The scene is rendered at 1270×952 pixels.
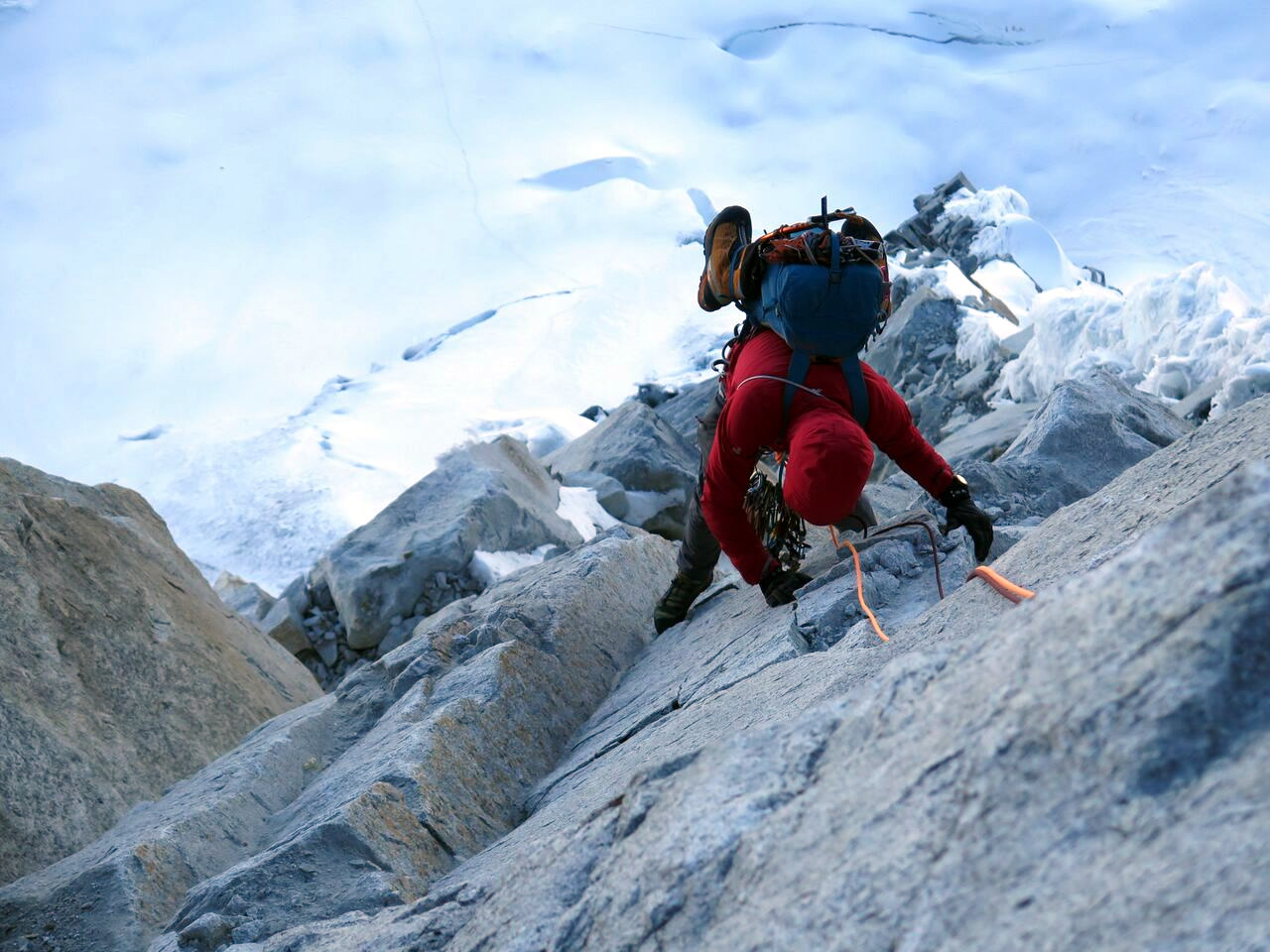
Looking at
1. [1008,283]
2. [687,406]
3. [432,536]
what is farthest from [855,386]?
[1008,283]

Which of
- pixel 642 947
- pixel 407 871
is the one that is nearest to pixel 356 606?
pixel 407 871

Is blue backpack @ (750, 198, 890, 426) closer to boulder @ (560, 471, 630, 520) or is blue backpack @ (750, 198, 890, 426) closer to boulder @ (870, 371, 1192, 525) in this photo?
boulder @ (870, 371, 1192, 525)

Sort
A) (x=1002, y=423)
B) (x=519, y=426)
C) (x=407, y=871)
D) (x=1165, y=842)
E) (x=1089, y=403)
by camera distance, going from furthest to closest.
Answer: (x=519, y=426), (x=1002, y=423), (x=1089, y=403), (x=407, y=871), (x=1165, y=842)

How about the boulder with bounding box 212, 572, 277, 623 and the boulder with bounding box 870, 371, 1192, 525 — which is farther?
the boulder with bounding box 212, 572, 277, 623

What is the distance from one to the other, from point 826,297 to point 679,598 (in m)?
1.26

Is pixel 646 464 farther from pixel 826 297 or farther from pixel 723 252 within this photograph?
pixel 826 297

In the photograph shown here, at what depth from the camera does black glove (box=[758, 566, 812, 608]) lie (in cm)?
325

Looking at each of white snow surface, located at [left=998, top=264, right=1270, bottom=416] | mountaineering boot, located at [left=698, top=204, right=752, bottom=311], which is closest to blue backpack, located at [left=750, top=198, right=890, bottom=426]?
mountaineering boot, located at [left=698, top=204, right=752, bottom=311]

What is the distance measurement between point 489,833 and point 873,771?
168 cm

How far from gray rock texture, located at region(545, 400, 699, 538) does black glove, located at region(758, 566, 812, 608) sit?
4581 millimetres

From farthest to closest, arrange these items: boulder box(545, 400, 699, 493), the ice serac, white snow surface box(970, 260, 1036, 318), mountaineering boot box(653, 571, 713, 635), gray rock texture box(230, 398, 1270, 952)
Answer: white snow surface box(970, 260, 1036, 318), boulder box(545, 400, 699, 493), the ice serac, mountaineering boot box(653, 571, 713, 635), gray rock texture box(230, 398, 1270, 952)

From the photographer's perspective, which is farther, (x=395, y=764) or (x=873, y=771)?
(x=395, y=764)

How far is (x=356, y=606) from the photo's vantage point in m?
6.60

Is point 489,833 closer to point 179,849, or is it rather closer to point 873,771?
point 179,849
